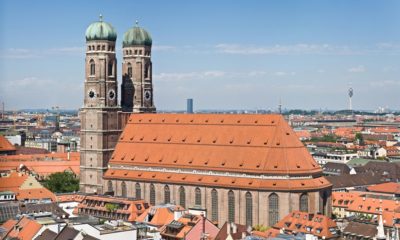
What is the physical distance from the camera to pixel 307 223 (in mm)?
87375

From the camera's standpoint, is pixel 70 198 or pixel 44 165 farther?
pixel 44 165

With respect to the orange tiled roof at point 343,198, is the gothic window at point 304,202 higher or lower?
higher

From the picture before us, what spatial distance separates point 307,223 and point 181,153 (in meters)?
28.4

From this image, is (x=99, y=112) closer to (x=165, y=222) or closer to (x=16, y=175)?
(x=16, y=175)

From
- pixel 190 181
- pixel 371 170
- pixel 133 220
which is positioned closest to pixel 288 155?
pixel 190 181

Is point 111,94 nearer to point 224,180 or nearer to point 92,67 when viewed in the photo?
point 92,67

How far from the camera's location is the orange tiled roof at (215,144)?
327ft

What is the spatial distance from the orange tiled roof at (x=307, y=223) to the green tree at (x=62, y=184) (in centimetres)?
4969

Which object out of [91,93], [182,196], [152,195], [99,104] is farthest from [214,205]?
[91,93]

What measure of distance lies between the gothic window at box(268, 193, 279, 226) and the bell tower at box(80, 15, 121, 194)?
109 feet

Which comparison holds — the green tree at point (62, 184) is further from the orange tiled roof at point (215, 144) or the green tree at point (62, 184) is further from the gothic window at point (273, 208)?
the gothic window at point (273, 208)

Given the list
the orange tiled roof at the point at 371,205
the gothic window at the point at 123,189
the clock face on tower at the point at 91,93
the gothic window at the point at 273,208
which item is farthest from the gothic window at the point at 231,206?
the clock face on tower at the point at 91,93

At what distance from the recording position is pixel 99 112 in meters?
115

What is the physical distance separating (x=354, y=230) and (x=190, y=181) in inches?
1122
